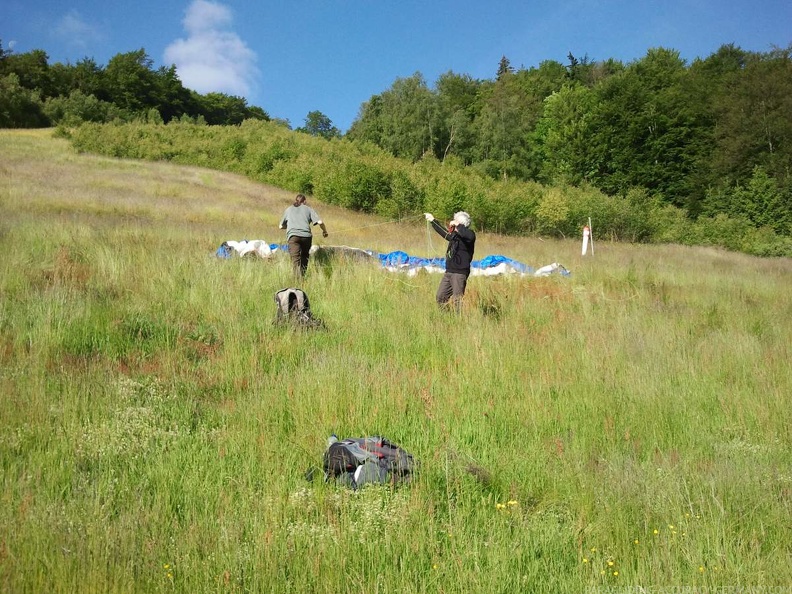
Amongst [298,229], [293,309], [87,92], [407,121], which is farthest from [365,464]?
[87,92]

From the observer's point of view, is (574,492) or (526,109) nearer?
(574,492)

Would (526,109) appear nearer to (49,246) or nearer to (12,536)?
(49,246)

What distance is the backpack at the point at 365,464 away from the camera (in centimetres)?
353

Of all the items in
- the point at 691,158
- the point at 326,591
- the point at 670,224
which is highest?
the point at 691,158

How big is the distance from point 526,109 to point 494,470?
76194mm

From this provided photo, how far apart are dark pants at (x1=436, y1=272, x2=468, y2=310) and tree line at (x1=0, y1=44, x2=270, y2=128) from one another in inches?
1898

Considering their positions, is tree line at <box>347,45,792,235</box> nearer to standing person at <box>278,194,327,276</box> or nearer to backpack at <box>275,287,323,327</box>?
standing person at <box>278,194,327,276</box>

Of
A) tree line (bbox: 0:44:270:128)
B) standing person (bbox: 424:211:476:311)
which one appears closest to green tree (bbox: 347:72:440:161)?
tree line (bbox: 0:44:270:128)

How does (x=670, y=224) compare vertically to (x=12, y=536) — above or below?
above

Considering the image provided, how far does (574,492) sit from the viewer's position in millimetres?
3473

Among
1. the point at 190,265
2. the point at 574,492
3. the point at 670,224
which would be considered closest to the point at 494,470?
the point at 574,492

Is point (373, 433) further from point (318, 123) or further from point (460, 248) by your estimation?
point (318, 123)

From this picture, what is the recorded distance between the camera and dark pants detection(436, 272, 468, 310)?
8934 mm

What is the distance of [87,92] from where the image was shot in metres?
62.8
